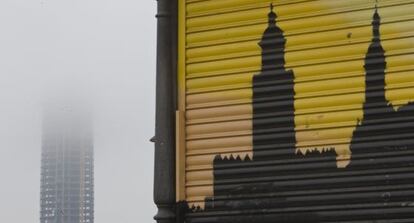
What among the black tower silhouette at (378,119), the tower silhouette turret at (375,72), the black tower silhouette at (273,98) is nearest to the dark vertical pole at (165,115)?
the black tower silhouette at (273,98)

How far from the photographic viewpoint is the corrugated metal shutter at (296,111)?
5.95 metres

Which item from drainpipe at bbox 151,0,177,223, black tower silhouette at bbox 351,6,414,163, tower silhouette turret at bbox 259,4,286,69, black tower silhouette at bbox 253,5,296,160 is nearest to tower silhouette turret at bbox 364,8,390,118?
black tower silhouette at bbox 351,6,414,163

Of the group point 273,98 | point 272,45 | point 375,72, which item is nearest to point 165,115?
point 273,98

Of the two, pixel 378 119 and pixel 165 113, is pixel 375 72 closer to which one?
pixel 378 119

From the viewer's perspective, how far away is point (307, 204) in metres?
6.10

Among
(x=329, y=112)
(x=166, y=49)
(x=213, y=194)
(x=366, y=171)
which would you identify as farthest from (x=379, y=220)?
(x=166, y=49)

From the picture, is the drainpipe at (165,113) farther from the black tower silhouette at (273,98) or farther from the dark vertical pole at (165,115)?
the black tower silhouette at (273,98)

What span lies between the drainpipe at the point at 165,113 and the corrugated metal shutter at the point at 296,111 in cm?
9

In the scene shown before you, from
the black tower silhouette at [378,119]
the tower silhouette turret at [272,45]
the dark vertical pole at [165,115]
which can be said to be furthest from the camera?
the dark vertical pole at [165,115]

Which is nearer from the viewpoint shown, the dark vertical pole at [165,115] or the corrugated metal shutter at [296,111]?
the corrugated metal shutter at [296,111]

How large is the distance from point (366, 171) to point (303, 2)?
5.26 ft

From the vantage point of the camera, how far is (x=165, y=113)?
6773 mm

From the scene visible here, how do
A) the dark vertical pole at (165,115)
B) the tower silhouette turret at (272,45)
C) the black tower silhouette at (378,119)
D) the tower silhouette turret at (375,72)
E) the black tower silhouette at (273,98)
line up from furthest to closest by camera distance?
the dark vertical pole at (165,115), the tower silhouette turret at (272,45), the black tower silhouette at (273,98), the tower silhouette turret at (375,72), the black tower silhouette at (378,119)

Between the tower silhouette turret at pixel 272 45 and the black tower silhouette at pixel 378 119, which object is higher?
the tower silhouette turret at pixel 272 45
